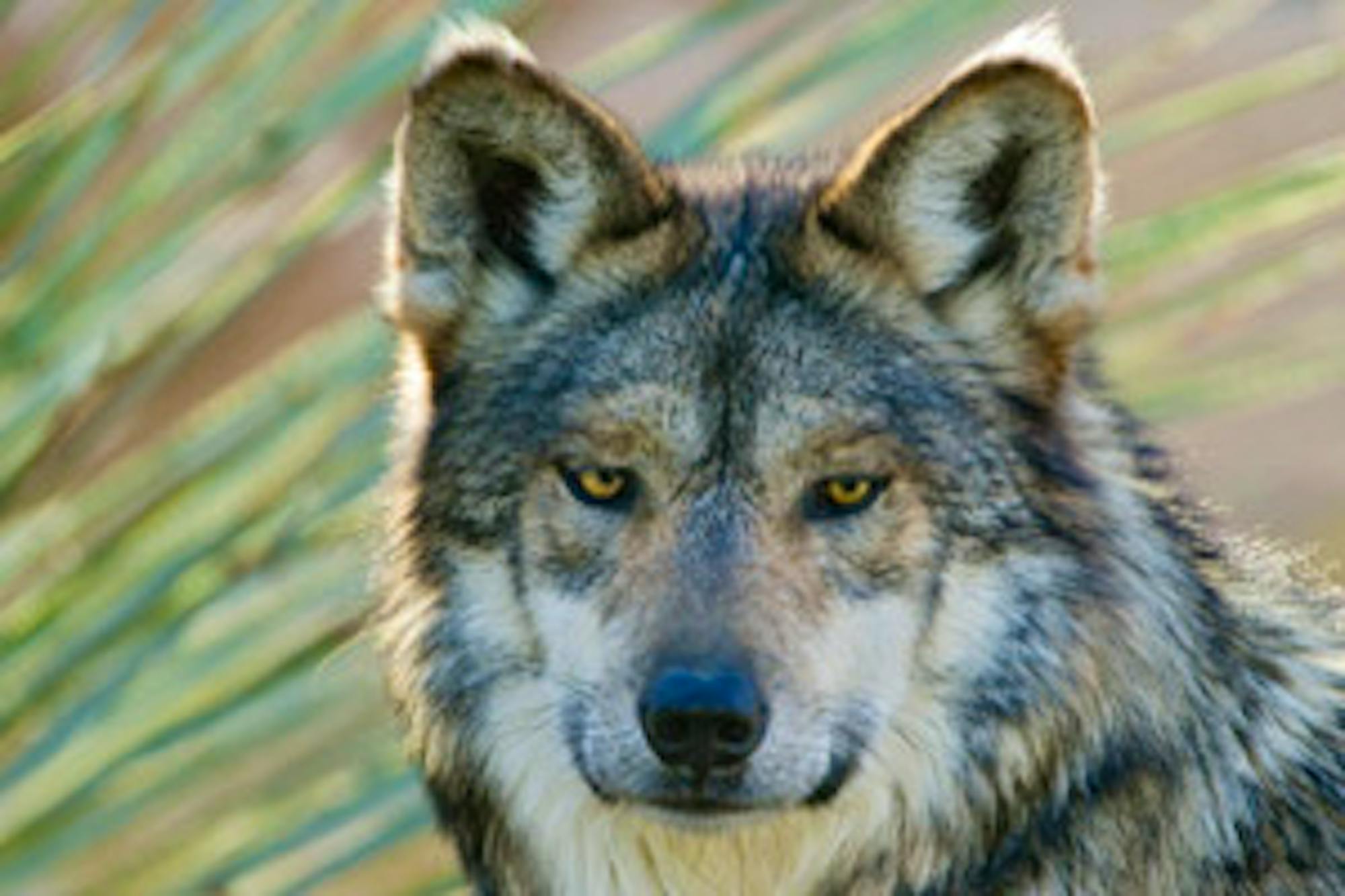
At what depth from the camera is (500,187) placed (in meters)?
4.50

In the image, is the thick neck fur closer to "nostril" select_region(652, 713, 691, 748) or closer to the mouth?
the mouth

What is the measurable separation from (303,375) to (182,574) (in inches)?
14.6

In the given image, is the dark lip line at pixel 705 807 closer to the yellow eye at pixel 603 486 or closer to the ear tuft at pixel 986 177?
the yellow eye at pixel 603 486

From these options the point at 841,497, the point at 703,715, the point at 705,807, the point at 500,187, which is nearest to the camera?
the point at 703,715

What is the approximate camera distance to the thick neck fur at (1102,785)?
14.0 ft

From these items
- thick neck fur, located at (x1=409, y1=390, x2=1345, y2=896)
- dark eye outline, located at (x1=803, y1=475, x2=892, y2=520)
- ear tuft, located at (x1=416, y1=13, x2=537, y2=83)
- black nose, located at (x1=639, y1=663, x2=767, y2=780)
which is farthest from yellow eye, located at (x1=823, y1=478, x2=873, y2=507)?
ear tuft, located at (x1=416, y1=13, x2=537, y2=83)

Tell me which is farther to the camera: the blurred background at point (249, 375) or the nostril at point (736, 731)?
the blurred background at point (249, 375)

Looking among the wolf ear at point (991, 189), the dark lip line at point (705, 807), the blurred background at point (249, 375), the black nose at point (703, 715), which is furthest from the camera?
the blurred background at point (249, 375)

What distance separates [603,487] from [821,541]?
0.30 meters

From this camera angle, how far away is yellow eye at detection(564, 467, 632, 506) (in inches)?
167

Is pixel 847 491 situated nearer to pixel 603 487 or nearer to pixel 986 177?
pixel 603 487

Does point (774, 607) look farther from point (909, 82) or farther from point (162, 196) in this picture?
point (909, 82)

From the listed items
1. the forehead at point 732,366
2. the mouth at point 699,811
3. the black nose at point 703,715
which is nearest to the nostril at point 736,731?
the black nose at point 703,715

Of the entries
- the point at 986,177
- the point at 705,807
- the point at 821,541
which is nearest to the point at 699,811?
the point at 705,807
